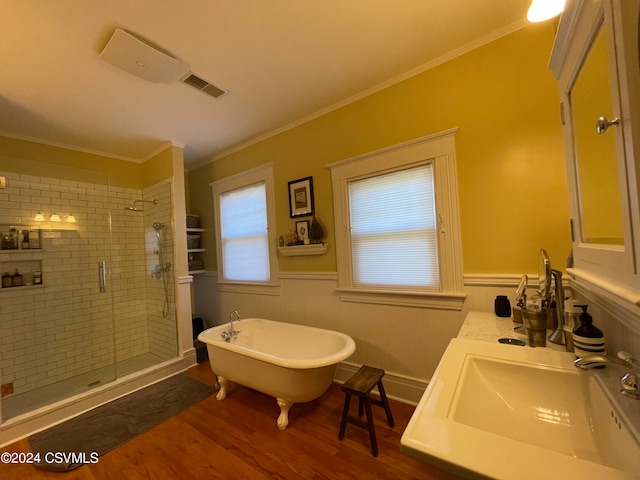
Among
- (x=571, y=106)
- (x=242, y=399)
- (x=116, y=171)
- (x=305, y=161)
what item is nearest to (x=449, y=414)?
(x=571, y=106)

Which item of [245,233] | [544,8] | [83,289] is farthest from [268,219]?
[544,8]

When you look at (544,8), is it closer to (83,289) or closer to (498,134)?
(498,134)

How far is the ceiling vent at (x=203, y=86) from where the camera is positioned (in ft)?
6.89

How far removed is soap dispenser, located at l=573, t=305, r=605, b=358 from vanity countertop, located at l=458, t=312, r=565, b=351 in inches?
7.2

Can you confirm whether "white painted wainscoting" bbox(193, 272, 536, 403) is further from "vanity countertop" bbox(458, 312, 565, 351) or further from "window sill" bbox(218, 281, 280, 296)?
"vanity countertop" bbox(458, 312, 565, 351)

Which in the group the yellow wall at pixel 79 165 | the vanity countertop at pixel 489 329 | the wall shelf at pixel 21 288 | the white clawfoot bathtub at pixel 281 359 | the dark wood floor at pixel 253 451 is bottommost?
the dark wood floor at pixel 253 451

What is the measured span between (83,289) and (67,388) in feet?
3.32

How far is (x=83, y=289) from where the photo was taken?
3.02 meters

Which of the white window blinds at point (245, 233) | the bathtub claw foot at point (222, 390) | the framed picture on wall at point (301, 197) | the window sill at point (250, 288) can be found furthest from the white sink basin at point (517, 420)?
the white window blinds at point (245, 233)

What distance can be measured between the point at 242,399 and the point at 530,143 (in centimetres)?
299

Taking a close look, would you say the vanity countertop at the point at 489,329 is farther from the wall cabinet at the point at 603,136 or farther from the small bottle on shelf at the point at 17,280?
the small bottle on shelf at the point at 17,280

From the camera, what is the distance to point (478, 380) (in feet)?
3.38

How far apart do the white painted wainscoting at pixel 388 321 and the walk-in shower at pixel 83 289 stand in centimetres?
153

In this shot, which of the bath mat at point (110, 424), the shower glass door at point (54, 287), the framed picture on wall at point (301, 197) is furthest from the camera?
the framed picture on wall at point (301, 197)
